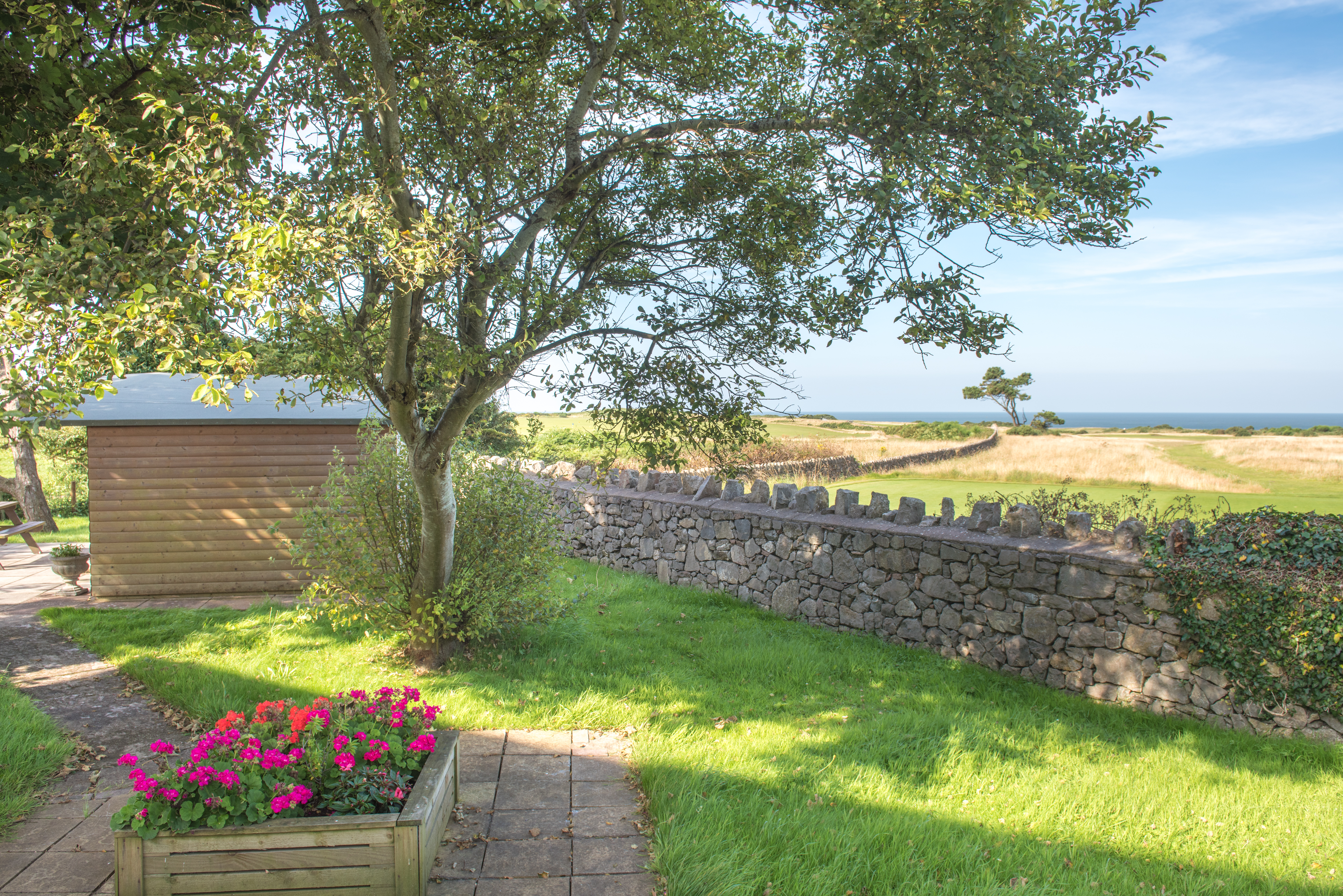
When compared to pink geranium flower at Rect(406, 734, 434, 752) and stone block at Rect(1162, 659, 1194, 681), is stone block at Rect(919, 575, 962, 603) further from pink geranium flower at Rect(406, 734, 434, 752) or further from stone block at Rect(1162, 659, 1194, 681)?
pink geranium flower at Rect(406, 734, 434, 752)

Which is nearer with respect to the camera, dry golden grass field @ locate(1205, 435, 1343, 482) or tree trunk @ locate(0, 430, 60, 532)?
dry golden grass field @ locate(1205, 435, 1343, 482)

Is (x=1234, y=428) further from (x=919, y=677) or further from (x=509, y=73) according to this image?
(x=509, y=73)

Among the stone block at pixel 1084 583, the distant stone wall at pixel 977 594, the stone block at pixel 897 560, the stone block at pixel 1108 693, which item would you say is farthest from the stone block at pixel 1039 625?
the stone block at pixel 897 560

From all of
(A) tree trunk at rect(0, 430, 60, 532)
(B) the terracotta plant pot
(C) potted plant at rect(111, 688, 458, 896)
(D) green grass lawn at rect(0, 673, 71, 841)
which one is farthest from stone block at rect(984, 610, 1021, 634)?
(A) tree trunk at rect(0, 430, 60, 532)

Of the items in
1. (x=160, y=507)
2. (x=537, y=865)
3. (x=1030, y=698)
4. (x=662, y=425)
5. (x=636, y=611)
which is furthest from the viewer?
(x=160, y=507)

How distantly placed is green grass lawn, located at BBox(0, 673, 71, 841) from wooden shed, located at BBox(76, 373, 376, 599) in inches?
161

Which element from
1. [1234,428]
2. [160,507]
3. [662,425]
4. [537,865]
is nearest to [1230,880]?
[537,865]

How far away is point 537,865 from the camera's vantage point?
3590 millimetres

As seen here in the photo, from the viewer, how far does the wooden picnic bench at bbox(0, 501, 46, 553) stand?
1183cm

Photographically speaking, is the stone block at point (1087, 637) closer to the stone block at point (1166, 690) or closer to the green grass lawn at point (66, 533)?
the stone block at point (1166, 690)

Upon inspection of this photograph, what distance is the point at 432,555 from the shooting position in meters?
6.40

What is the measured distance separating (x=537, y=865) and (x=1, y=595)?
10457mm

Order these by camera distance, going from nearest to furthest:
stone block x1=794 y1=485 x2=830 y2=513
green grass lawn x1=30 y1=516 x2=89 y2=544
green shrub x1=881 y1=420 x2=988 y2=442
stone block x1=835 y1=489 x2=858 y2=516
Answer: stone block x1=835 y1=489 x2=858 y2=516
stone block x1=794 y1=485 x2=830 y2=513
green grass lawn x1=30 y1=516 x2=89 y2=544
green shrub x1=881 y1=420 x2=988 y2=442

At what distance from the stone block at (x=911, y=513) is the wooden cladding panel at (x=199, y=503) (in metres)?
6.73
